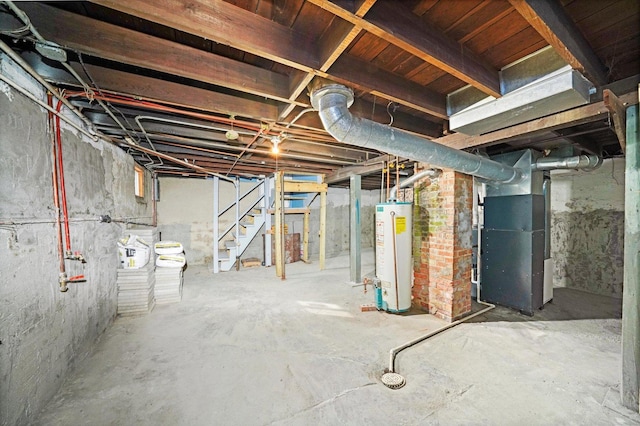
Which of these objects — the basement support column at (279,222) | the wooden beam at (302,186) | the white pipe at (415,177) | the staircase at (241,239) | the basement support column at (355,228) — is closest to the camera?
the white pipe at (415,177)

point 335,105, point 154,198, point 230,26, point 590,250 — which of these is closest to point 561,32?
point 335,105

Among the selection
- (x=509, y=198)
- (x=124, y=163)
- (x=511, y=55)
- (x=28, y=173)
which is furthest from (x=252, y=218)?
(x=511, y=55)

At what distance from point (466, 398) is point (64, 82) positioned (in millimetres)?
3677

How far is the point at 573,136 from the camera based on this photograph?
2.93 meters

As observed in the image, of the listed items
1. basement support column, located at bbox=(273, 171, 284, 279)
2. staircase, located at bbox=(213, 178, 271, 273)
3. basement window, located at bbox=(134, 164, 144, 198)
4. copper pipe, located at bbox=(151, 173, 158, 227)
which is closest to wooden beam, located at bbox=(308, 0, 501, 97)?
basement support column, located at bbox=(273, 171, 284, 279)

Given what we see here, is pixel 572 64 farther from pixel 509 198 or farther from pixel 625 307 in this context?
pixel 509 198

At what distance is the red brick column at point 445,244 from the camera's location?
3.04 meters

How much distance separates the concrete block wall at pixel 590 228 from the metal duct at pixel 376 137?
294 cm

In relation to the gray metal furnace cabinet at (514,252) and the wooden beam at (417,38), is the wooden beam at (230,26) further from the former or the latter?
the gray metal furnace cabinet at (514,252)

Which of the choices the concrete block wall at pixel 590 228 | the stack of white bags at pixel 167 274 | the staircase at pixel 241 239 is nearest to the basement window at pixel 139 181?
the stack of white bags at pixel 167 274

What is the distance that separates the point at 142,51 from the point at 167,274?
10.3 ft

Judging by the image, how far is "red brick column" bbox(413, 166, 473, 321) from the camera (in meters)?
3.04

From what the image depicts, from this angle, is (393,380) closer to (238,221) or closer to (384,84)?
(384,84)

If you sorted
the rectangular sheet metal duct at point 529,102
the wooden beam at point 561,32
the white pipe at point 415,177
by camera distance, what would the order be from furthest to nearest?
the white pipe at point 415,177 < the rectangular sheet metal duct at point 529,102 < the wooden beam at point 561,32
